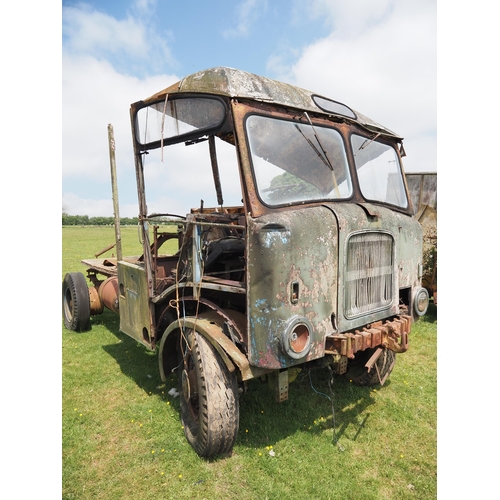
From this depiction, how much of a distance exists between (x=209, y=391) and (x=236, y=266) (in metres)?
1.72

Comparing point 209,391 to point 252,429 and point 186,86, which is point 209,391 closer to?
point 252,429

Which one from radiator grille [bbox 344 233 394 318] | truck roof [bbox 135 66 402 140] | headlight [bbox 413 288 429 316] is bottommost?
headlight [bbox 413 288 429 316]

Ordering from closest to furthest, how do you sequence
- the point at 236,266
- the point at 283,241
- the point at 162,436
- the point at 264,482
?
the point at 283,241 → the point at 264,482 → the point at 162,436 → the point at 236,266

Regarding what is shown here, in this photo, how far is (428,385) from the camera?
4.92m

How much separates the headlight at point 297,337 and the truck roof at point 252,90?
1.87 m

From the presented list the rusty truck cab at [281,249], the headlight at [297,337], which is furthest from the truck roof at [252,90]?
the headlight at [297,337]

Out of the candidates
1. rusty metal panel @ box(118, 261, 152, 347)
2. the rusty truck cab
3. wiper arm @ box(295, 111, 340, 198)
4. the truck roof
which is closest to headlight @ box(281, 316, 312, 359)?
the rusty truck cab

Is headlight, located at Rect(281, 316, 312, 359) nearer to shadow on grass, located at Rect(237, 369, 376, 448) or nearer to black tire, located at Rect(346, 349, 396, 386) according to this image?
shadow on grass, located at Rect(237, 369, 376, 448)

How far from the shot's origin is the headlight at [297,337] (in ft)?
9.70

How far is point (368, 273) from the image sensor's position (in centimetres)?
358

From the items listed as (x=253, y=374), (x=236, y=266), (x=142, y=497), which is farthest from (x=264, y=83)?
(x=142, y=497)

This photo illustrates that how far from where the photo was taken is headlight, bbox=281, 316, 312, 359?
116 inches

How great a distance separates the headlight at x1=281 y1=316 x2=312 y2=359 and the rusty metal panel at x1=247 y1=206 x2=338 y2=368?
3cm

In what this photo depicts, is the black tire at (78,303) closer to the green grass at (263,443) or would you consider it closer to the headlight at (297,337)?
the green grass at (263,443)
